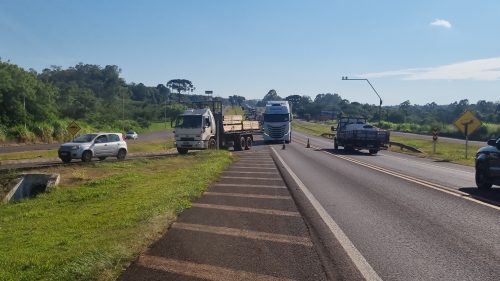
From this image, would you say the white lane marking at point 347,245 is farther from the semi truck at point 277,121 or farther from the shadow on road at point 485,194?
the semi truck at point 277,121

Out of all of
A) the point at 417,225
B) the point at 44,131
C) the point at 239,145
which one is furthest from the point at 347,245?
the point at 44,131

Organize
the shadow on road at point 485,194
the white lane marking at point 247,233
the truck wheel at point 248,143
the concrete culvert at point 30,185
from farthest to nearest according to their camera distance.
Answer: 1. the truck wheel at point 248,143
2. the concrete culvert at point 30,185
3. the shadow on road at point 485,194
4. the white lane marking at point 247,233

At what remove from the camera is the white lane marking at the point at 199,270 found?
18.2 ft

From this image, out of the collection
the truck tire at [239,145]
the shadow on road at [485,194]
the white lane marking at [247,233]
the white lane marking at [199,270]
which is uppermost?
the white lane marking at [199,270]

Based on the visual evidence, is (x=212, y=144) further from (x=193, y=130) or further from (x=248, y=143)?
(x=248, y=143)

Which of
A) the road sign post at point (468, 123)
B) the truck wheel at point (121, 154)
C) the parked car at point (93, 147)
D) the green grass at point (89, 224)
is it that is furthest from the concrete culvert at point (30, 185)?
the road sign post at point (468, 123)

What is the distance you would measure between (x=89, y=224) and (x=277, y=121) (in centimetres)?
3734

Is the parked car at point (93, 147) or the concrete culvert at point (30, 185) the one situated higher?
the parked car at point (93, 147)

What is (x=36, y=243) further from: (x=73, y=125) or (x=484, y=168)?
(x=73, y=125)

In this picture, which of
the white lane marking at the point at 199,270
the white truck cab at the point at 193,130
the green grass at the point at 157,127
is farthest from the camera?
the green grass at the point at 157,127

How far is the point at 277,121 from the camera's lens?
4609 cm

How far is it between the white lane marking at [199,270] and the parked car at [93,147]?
21.3 m

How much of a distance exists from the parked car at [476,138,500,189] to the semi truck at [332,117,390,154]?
17531mm

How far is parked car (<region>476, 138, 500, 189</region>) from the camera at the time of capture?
13.0m
